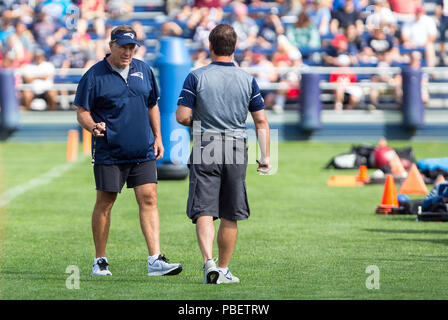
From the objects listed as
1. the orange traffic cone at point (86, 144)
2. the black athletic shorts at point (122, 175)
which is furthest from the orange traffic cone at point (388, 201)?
the orange traffic cone at point (86, 144)

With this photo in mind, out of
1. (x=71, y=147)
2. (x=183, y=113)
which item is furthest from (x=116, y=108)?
(x=71, y=147)

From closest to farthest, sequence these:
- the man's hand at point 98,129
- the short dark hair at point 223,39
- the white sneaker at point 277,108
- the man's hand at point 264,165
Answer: the short dark hair at point 223,39
the man's hand at point 264,165
the man's hand at point 98,129
the white sneaker at point 277,108

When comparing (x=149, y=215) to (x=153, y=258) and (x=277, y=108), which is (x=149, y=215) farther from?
(x=277, y=108)

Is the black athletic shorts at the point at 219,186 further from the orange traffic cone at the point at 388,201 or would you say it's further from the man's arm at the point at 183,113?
the orange traffic cone at the point at 388,201

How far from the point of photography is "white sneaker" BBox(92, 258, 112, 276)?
25.8 ft

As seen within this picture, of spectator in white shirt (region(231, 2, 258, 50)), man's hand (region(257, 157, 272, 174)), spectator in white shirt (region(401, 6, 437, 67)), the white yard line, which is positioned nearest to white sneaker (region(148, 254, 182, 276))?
man's hand (region(257, 157, 272, 174))

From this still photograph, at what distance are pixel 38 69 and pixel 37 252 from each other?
47.6ft

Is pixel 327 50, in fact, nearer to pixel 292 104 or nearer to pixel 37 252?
pixel 292 104

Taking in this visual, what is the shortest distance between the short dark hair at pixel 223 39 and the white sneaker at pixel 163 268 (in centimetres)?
158

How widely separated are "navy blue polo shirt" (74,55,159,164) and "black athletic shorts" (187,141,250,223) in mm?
653

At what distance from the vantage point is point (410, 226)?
10.8 m

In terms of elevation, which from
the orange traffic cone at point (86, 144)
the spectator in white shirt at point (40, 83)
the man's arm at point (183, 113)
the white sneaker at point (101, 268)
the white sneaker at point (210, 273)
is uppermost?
the man's arm at point (183, 113)

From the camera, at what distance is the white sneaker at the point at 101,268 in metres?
7.87
